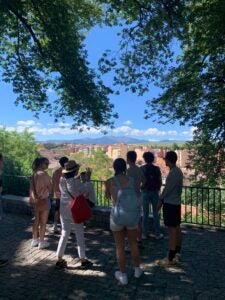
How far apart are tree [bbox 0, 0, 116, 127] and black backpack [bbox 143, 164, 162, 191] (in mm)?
6973

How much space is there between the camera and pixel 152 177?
7.55m

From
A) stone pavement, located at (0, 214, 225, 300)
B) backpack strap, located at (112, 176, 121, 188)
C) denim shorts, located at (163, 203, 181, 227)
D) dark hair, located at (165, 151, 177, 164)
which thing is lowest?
stone pavement, located at (0, 214, 225, 300)

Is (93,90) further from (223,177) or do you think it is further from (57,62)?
(223,177)

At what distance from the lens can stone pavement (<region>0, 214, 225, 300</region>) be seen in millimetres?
5125

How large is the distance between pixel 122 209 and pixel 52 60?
405 inches

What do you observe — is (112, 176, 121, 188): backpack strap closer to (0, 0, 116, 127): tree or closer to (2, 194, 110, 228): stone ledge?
(2, 194, 110, 228): stone ledge

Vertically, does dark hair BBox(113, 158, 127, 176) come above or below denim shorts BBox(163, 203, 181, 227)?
above

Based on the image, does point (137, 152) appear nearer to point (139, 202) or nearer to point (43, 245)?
point (43, 245)

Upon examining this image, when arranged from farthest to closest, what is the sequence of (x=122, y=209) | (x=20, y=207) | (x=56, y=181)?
(x=20, y=207)
(x=56, y=181)
(x=122, y=209)

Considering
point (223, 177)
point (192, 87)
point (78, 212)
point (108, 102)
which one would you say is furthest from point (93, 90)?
point (78, 212)

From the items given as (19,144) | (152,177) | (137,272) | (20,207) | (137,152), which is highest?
(19,144)

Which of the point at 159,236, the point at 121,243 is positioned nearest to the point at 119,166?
the point at 121,243

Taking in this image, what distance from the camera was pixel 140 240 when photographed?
7.41m

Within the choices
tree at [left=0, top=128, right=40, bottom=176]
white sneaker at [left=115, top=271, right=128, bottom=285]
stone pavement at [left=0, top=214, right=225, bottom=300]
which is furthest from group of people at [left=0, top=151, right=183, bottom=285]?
tree at [left=0, top=128, right=40, bottom=176]
